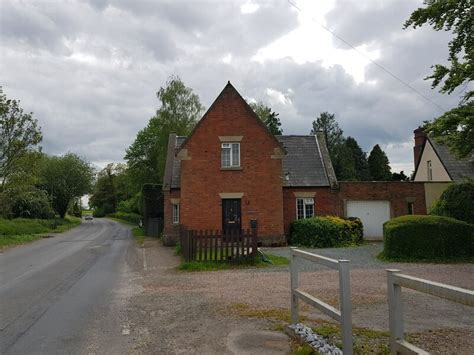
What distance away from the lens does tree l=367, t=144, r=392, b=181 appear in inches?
2510

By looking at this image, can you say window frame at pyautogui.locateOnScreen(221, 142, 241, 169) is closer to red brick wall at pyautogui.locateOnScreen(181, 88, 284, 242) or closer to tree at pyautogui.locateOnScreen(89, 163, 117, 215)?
red brick wall at pyautogui.locateOnScreen(181, 88, 284, 242)

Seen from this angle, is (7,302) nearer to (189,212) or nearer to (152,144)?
(189,212)

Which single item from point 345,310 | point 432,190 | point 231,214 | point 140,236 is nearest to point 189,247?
point 231,214

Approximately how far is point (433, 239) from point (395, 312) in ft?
46.7

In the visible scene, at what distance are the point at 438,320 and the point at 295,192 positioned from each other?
63.1 ft

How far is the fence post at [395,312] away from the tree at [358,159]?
61.2m

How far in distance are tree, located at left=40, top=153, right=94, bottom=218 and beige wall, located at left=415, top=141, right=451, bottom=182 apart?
49.5m

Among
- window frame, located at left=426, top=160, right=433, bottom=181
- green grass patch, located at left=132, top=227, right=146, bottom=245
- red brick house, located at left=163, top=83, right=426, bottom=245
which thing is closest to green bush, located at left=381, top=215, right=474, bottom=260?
red brick house, located at left=163, top=83, right=426, bottom=245

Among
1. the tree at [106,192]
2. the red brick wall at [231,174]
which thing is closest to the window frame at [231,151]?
the red brick wall at [231,174]

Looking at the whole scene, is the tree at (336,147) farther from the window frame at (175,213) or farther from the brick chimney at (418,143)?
the window frame at (175,213)

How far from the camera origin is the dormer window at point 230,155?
24.1 meters

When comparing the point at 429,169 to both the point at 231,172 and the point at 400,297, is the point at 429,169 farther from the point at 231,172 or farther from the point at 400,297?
the point at 400,297

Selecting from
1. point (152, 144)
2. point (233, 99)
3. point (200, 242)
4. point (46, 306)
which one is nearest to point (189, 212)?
point (233, 99)

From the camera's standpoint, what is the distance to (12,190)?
32781 millimetres
